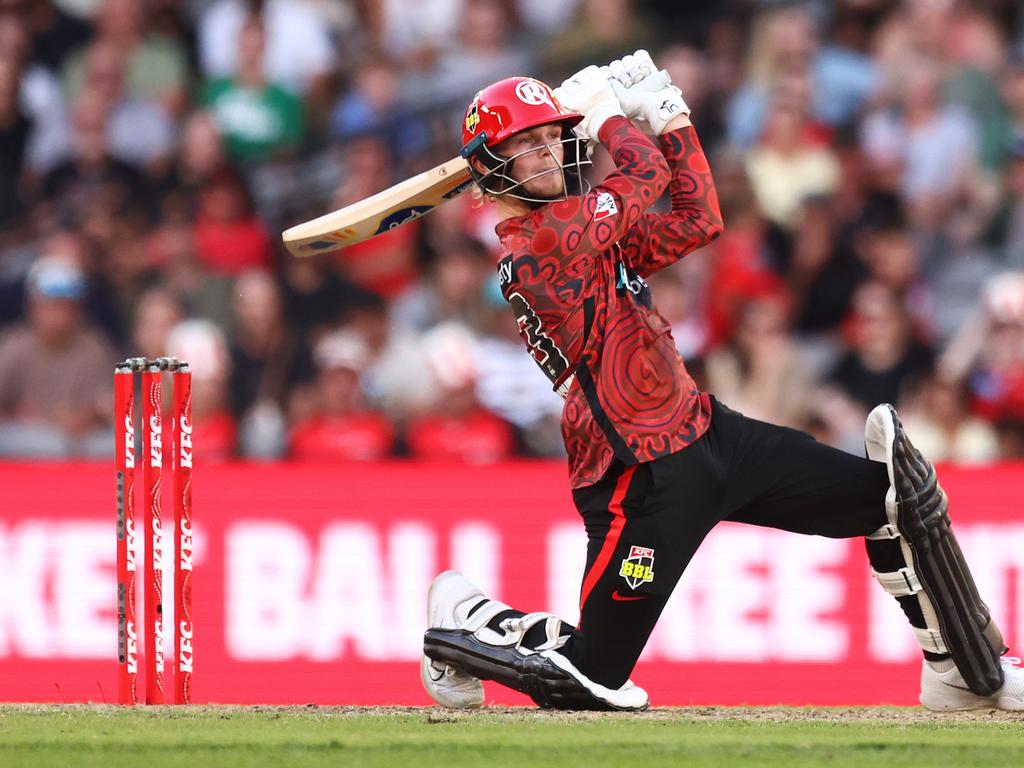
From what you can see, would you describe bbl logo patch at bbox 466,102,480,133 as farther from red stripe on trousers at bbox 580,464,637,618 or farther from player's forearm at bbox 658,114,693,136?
red stripe on trousers at bbox 580,464,637,618

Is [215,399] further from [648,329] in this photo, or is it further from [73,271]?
[648,329]

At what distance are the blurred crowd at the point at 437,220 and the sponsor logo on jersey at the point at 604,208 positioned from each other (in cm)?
424

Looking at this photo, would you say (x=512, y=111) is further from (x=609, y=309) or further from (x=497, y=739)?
(x=497, y=739)

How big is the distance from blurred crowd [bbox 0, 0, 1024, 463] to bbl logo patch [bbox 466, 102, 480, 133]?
405 centimetres

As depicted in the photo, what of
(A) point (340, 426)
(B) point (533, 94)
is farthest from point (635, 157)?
(A) point (340, 426)

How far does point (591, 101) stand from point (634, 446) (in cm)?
104

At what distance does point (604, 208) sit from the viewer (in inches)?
181

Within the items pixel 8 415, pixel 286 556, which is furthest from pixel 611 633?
pixel 8 415

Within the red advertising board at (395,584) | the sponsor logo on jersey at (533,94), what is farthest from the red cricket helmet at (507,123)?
the red advertising board at (395,584)

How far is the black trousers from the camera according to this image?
15.6 ft

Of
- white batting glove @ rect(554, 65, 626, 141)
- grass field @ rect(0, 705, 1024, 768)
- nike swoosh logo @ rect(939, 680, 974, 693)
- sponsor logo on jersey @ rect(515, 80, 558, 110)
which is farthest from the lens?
nike swoosh logo @ rect(939, 680, 974, 693)

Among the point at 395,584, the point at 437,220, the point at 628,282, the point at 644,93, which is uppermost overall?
the point at 437,220

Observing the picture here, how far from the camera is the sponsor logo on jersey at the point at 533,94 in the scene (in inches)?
188

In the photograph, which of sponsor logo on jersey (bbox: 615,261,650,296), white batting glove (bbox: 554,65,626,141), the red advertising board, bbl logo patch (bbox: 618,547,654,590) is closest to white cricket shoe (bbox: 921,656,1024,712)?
bbl logo patch (bbox: 618,547,654,590)
